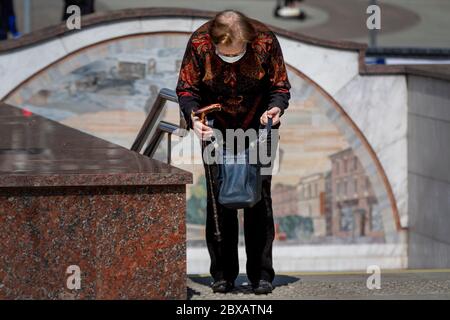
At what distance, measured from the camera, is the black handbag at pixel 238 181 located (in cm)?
609

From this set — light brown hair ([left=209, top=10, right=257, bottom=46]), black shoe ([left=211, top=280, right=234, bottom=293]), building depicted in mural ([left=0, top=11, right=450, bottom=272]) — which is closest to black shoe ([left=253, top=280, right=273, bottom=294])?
black shoe ([left=211, top=280, right=234, bottom=293])

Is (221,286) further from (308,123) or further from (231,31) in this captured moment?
(308,123)

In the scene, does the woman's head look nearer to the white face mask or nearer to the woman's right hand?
the white face mask

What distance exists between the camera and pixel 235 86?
6.31m

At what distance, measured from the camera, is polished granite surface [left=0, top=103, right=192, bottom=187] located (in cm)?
591

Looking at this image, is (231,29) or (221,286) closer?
(231,29)

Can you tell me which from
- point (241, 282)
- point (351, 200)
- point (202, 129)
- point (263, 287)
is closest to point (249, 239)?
point (263, 287)

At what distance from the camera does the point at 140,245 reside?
20.0 ft

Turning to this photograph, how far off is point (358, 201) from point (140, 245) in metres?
7.05

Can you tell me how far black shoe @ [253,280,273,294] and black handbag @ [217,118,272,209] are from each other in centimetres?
58

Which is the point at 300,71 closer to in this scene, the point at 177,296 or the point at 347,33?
the point at 347,33

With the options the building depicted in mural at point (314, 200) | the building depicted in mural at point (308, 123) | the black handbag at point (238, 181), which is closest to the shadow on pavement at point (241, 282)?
the black handbag at point (238, 181)

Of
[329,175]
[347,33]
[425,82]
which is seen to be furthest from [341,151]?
[347,33]

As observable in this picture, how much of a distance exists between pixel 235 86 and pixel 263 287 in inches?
45.3
